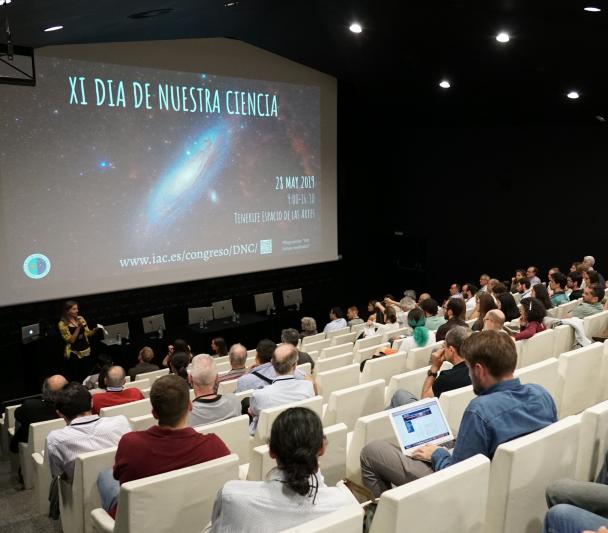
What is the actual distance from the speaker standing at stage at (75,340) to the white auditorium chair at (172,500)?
6249mm

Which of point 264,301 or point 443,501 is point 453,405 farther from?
point 264,301

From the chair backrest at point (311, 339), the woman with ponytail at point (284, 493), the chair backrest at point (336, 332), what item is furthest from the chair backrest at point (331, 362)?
the woman with ponytail at point (284, 493)

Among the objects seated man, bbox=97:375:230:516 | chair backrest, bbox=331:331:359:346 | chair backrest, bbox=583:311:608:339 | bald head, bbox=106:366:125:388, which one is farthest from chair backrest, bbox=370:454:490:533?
chair backrest, bbox=331:331:359:346

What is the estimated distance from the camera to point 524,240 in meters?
12.9

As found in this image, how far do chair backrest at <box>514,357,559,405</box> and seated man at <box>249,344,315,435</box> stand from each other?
1.31 m

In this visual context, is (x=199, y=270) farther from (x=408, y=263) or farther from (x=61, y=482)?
(x=61, y=482)

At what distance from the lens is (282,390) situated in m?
4.21

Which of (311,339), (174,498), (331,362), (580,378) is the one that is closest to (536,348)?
(580,378)

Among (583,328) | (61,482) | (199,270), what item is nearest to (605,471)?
(61,482)

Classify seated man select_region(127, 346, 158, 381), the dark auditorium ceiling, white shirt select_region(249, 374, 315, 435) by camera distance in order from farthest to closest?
seated man select_region(127, 346, 158, 381) < the dark auditorium ceiling < white shirt select_region(249, 374, 315, 435)

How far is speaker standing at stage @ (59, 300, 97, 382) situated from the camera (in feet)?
28.6

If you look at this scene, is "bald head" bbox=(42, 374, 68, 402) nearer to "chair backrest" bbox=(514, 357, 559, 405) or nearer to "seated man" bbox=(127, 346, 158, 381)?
"seated man" bbox=(127, 346, 158, 381)

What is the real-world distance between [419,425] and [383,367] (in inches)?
82.1

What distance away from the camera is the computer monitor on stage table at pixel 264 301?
12008mm
